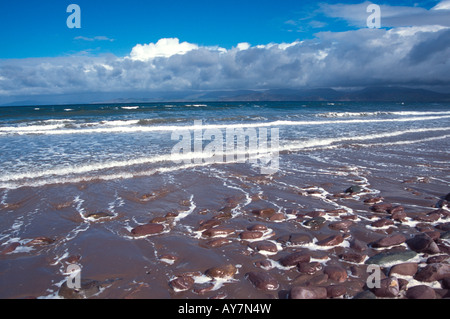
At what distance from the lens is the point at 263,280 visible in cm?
363

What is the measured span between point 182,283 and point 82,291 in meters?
1.18

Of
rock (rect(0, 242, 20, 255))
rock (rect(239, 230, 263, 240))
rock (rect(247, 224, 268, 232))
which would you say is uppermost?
rock (rect(247, 224, 268, 232))

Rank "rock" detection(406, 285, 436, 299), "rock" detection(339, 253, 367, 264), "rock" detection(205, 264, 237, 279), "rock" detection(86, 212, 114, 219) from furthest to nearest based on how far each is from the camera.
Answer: "rock" detection(86, 212, 114, 219)
"rock" detection(339, 253, 367, 264)
"rock" detection(205, 264, 237, 279)
"rock" detection(406, 285, 436, 299)

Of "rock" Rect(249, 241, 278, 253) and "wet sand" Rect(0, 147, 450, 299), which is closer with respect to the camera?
"wet sand" Rect(0, 147, 450, 299)

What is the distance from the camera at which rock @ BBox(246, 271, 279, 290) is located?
357 centimetres

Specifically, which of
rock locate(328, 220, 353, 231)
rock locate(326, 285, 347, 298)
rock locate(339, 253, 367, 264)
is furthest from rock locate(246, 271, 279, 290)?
rock locate(328, 220, 353, 231)

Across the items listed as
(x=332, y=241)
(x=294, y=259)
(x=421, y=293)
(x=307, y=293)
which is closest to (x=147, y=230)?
(x=294, y=259)

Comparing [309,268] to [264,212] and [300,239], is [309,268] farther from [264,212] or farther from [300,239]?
[264,212]

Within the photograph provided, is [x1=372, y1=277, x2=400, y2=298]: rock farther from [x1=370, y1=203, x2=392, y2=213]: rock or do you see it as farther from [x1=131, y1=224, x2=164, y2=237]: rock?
[x1=131, y1=224, x2=164, y2=237]: rock

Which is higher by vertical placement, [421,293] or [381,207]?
[381,207]

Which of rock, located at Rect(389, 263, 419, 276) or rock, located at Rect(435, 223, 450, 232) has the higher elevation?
rock, located at Rect(435, 223, 450, 232)

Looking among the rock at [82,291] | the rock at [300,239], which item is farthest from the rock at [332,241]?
the rock at [82,291]

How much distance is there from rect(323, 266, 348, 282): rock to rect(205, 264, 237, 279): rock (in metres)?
1.21

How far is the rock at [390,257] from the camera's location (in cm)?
402
